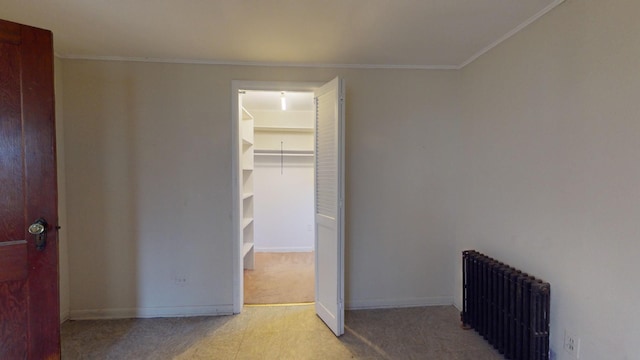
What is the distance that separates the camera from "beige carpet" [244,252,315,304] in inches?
125

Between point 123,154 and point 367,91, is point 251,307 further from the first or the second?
point 367,91

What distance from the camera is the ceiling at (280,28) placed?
183cm

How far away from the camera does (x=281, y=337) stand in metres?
2.41

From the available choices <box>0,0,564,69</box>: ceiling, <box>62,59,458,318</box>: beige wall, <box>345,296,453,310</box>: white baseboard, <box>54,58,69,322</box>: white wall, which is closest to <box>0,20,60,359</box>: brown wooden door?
<box>0,0,564,69</box>: ceiling

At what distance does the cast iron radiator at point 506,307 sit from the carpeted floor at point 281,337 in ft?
0.53

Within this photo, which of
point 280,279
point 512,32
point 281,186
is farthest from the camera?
point 281,186

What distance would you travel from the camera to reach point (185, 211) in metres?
2.74

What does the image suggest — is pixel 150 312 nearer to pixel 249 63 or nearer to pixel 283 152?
pixel 249 63

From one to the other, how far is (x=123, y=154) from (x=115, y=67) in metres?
0.79

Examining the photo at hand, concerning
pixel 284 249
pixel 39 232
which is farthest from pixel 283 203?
pixel 39 232

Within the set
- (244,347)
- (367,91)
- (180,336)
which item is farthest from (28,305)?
(367,91)

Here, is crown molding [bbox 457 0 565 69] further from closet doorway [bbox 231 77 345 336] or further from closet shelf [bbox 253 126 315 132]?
closet shelf [bbox 253 126 315 132]

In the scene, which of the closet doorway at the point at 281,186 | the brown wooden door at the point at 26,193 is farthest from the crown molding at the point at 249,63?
the closet doorway at the point at 281,186

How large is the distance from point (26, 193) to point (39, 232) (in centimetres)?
23
